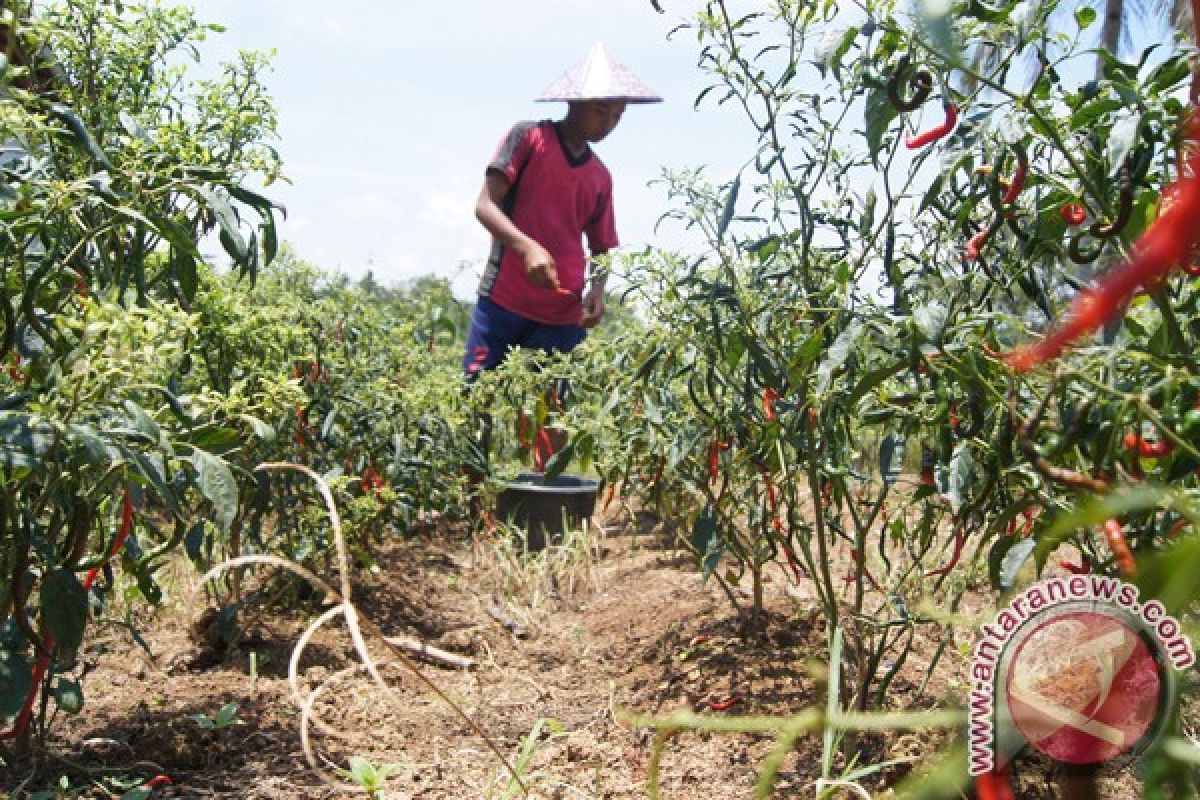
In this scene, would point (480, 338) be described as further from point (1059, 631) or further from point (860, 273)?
point (1059, 631)

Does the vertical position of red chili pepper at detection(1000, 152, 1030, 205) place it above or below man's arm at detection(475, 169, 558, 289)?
below

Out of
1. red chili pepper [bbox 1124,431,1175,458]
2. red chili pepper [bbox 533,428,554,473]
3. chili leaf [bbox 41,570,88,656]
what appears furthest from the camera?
red chili pepper [bbox 533,428,554,473]

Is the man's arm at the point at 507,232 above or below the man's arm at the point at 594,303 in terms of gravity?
above

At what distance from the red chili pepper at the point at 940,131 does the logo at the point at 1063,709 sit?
3.09 ft

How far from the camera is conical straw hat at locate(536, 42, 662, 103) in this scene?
4.53m

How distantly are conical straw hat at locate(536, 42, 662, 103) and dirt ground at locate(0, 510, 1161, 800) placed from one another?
6.52 feet

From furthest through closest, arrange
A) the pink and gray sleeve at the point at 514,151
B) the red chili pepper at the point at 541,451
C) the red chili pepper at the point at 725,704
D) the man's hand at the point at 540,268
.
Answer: the pink and gray sleeve at the point at 514,151
the man's hand at the point at 540,268
the red chili pepper at the point at 541,451
the red chili pepper at the point at 725,704

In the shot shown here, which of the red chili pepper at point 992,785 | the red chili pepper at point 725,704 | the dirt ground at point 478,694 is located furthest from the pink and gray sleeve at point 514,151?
the red chili pepper at point 992,785

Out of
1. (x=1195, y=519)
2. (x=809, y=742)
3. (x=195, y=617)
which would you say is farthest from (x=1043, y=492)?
(x=195, y=617)

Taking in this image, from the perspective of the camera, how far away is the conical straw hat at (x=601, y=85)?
178 inches

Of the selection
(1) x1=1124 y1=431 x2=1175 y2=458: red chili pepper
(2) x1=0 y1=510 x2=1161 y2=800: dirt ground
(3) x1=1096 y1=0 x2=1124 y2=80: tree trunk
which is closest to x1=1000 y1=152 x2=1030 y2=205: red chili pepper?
(1) x1=1124 y1=431 x2=1175 y2=458: red chili pepper

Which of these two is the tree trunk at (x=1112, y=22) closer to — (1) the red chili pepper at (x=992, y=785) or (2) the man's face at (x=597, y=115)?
(2) the man's face at (x=597, y=115)

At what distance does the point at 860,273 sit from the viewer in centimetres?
186

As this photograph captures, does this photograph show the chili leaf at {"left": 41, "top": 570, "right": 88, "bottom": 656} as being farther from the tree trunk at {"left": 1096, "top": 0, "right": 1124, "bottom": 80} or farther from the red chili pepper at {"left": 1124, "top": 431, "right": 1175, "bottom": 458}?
the tree trunk at {"left": 1096, "top": 0, "right": 1124, "bottom": 80}
